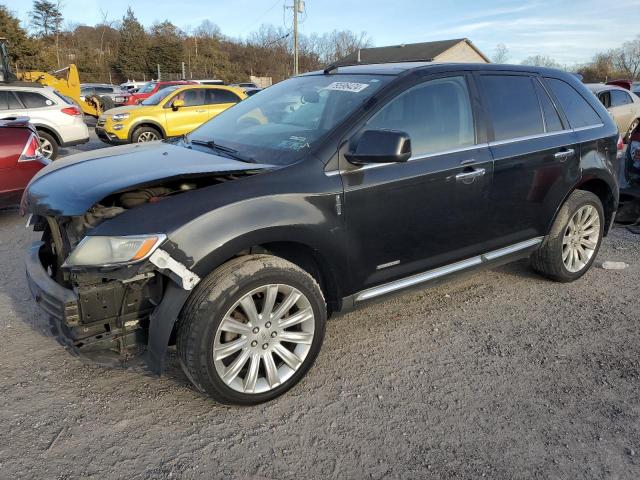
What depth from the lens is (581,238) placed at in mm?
4352

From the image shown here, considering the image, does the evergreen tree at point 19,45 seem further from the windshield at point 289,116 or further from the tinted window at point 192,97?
the windshield at point 289,116

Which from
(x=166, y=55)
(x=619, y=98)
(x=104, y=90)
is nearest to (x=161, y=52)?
(x=166, y=55)

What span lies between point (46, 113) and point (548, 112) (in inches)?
412

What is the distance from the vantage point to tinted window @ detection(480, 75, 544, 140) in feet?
11.7

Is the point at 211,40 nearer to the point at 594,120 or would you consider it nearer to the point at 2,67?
the point at 2,67

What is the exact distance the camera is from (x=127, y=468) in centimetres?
226

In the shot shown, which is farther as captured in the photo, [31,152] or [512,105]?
[31,152]

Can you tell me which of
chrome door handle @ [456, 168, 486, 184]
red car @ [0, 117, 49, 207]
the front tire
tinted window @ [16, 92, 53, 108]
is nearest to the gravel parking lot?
the front tire

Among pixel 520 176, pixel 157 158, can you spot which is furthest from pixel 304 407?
pixel 520 176

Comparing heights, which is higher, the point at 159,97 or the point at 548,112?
the point at 159,97

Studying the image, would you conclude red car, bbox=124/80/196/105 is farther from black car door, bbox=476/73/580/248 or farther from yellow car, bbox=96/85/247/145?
black car door, bbox=476/73/580/248

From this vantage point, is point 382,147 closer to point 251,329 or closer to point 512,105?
point 251,329

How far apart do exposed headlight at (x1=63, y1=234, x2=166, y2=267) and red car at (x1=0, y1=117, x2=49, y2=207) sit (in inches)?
166

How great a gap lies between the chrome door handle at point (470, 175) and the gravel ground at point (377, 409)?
1.07m
